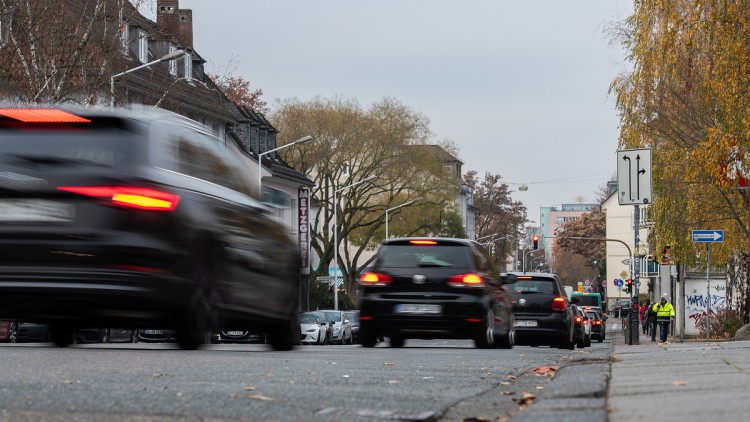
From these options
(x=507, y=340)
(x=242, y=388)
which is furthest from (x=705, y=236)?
(x=242, y=388)

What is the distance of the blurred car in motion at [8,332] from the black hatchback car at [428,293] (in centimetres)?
1412

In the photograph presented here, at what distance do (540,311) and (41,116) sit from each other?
15609 mm

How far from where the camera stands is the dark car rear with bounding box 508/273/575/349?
2502cm

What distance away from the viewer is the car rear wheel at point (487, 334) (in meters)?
18.6

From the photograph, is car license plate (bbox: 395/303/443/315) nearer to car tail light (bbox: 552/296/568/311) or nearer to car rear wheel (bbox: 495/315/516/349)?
car rear wheel (bbox: 495/315/516/349)

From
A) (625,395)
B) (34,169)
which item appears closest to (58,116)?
(34,169)

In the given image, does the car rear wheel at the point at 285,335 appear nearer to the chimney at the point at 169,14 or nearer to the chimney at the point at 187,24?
the chimney at the point at 169,14

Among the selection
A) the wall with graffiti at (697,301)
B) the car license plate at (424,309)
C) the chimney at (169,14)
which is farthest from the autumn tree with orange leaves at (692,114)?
the chimney at (169,14)

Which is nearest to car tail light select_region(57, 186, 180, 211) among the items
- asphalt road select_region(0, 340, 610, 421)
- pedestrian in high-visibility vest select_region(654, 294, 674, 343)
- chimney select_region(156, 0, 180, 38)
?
asphalt road select_region(0, 340, 610, 421)

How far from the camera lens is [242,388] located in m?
7.79

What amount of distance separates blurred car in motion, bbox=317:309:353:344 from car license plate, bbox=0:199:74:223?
31942 millimetres

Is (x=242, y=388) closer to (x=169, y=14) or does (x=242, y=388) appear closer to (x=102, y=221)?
(x=102, y=221)

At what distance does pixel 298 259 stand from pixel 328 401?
24.0 ft

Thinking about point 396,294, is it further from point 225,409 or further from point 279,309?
point 225,409
